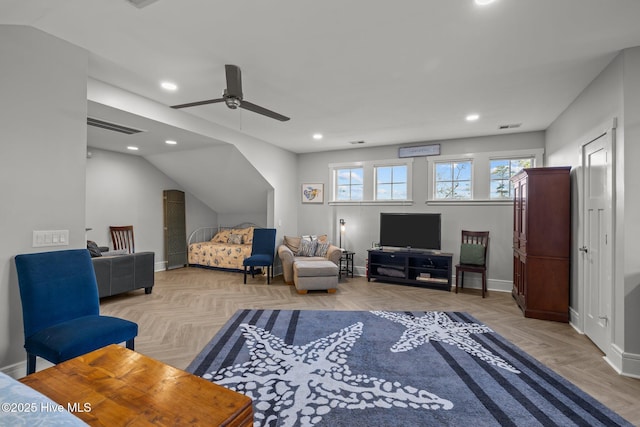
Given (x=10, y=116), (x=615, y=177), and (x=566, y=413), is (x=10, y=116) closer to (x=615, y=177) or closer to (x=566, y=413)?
(x=566, y=413)

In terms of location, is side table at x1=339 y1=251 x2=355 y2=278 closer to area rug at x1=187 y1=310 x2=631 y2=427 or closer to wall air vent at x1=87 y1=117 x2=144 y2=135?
area rug at x1=187 y1=310 x2=631 y2=427

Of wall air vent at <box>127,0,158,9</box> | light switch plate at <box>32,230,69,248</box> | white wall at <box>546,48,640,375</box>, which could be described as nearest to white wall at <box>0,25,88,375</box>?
light switch plate at <box>32,230,69,248</box>

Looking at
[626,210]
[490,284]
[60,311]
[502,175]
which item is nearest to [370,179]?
[502,175]

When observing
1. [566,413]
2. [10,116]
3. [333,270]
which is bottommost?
[566,413]

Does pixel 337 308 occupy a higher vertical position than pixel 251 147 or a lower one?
lower

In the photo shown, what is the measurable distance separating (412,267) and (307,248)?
6.50 ft

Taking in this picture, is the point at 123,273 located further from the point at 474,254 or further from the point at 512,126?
the point at 512,126

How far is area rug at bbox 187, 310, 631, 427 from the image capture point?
190cm

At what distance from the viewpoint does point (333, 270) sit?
4.88 m

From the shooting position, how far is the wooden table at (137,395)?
1065 millimetres

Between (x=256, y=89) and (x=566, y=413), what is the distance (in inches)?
149

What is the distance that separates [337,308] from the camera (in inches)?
162

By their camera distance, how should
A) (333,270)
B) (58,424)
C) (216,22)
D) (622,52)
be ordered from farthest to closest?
1. (333,270)
2. (622,52)
3. (216,22)
4. (58,424)

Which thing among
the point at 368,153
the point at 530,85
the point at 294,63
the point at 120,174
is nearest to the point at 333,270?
the point at 368,153
